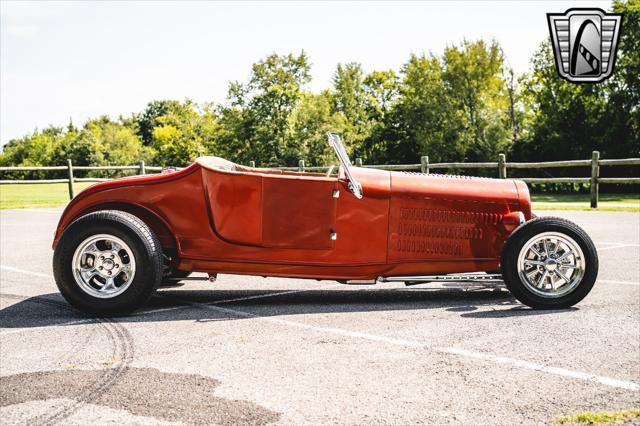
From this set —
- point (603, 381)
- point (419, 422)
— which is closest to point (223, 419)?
point (419, 422)

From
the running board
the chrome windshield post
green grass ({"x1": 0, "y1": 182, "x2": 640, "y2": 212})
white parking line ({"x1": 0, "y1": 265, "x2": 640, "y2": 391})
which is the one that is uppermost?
the chrome windshield post

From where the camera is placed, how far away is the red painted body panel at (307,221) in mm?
4918

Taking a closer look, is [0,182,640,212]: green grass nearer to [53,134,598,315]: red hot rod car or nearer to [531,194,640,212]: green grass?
[531,194,640,212]: green grass

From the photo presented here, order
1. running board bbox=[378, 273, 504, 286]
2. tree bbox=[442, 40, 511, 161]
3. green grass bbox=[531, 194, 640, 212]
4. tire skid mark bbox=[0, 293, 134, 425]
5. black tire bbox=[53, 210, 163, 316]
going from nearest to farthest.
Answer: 1. tire skid mark bbox=[0, 293, 134, 425]
2. black tire bbox=[53, 210, 163, 316]
3. running board bbox=[378, 273, 504, 286]
4. green grass bbox=[531, 194, 640, 212]
5. tree bbox=[442, 40, 511, 161]

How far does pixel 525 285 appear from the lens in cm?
486

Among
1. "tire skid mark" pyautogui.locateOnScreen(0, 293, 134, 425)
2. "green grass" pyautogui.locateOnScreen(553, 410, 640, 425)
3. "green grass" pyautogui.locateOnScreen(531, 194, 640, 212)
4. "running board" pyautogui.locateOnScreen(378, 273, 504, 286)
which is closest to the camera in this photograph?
"green grass" pyautogui.locateOnScreen(553, 410, 640, 425)

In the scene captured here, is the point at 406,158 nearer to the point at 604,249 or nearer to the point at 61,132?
the point at 604,249

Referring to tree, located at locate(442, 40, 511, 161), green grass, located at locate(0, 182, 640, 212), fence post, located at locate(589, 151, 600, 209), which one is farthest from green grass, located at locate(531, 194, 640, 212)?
tree, located at locate(442, 40, 511, 161)

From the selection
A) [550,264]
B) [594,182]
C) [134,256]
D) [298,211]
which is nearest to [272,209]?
[298,211]

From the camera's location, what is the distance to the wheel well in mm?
5000

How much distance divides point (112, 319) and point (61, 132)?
87630mm

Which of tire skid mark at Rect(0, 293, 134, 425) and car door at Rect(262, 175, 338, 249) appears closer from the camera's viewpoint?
tire skid mark at Rect(0, 293, 134, 425)

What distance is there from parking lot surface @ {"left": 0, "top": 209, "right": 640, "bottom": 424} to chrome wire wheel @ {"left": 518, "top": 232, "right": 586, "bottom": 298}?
8.4 inches

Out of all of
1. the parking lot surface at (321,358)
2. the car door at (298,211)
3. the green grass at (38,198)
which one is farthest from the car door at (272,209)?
the green grass at (38,198)
